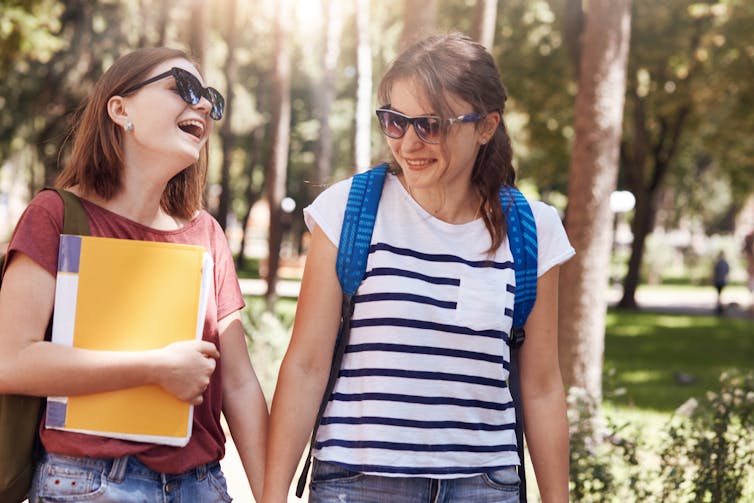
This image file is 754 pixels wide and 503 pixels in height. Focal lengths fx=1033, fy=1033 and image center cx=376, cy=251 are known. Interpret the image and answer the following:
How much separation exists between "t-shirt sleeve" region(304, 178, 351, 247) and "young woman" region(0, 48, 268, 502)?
0.98 ft

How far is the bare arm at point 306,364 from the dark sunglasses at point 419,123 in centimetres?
32

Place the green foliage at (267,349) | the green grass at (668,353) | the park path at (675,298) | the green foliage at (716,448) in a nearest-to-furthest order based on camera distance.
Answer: the green foliage at (716,448)
the green foliage at (267,349)
the green grass at (668,353)
the park path at (675,298)

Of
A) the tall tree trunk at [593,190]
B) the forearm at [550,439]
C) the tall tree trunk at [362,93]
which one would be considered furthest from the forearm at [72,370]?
the tall tree trunk at [362,93]

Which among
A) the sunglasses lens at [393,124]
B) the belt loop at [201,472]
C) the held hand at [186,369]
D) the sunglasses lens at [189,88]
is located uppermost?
the sunglasses lens at [189,88]

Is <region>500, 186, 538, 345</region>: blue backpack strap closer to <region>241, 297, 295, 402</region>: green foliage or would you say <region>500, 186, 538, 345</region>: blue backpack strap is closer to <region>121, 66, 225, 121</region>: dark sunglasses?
<region>121, 66, 225, 121</region>: dark sunglasses

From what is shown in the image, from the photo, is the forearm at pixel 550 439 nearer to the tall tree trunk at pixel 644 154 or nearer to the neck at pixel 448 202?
the neck at pixel 448 202

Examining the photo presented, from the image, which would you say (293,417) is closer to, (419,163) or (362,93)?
(419,163)

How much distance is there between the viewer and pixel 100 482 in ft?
7.52

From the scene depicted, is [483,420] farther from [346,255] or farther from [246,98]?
[246,98]

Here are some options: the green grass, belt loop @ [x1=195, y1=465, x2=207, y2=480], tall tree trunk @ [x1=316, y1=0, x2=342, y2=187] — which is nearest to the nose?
belt loop @ [x1=195, y1=465, x2=207, y2=480]

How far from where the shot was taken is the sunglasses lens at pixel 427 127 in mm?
2523

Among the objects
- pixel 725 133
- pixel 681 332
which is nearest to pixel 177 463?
pixel 681 332

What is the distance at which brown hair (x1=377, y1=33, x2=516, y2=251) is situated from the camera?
100 inches

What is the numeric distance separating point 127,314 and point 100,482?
386 mm
